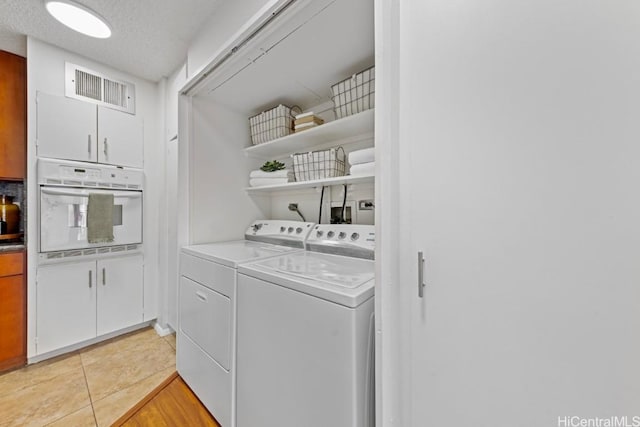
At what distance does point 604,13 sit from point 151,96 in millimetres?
3141

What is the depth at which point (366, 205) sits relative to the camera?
5.43ft

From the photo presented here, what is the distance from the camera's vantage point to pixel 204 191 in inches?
72.8

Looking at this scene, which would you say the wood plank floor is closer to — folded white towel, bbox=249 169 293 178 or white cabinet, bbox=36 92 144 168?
folded white towel, bbox=249 169 293 178

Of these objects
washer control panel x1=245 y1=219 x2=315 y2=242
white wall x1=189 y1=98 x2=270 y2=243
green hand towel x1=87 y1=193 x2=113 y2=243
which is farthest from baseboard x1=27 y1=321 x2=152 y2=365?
washer control panel x1=245 y1=219 x2=315 y2=242

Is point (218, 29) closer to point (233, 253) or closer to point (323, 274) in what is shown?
point (233, 253)

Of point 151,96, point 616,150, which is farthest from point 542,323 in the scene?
point 151,96

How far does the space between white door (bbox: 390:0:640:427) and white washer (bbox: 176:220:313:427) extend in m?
0.85

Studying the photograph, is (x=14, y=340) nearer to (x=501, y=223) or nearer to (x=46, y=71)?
(x=46, y=71)

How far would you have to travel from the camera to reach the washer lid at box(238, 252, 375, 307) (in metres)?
0.83

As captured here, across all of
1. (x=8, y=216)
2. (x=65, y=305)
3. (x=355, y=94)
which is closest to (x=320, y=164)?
(x=355, y=94)

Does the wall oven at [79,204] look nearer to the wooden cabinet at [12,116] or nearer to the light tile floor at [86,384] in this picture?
the wooden cabinet at [12,116]

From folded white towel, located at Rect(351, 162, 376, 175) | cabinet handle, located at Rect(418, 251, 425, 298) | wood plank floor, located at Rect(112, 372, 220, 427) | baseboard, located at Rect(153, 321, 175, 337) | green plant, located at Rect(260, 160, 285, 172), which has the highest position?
green plant, located at Rect(260, 160, 285, 172)

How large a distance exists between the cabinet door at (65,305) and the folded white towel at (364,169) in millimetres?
2438

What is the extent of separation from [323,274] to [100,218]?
2.25 m
